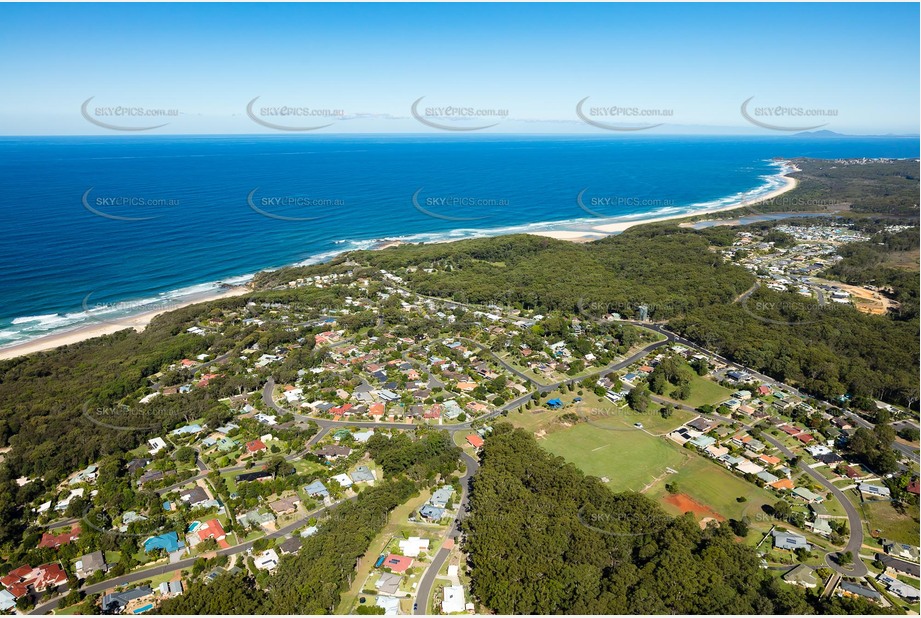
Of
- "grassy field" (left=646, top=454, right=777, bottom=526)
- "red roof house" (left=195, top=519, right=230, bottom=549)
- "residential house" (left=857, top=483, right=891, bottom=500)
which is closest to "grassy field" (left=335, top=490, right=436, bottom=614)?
"red roof house" (left=195, top=519, right=230, bottom=549)

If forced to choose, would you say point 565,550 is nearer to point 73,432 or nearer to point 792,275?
point 73,432

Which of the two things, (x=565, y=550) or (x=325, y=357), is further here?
(x=325, y=357)

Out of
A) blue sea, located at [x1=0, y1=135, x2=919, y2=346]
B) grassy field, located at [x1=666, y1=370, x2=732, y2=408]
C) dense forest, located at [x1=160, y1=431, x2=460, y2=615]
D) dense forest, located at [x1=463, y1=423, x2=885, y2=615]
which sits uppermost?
blue sea, located at [x1=0, y1=135, x2=919, y2=346]

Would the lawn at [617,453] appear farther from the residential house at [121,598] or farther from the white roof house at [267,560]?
the residential house at [121,598]

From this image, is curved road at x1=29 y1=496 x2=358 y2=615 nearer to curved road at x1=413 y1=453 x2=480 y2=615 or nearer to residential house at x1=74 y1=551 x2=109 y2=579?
residential house at x1=74 y1=551 x2=109 y2=579

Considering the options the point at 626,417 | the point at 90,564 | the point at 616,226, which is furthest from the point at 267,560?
the point at 616,226

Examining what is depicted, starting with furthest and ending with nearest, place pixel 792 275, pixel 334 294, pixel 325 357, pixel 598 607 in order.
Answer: pixel 792 275, pixel 334 294, pixel 325 357, pixel 598 607

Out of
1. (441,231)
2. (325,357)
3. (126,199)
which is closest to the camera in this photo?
(325,357)

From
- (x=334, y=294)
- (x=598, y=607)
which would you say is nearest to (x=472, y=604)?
(x=598, y=607)
